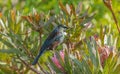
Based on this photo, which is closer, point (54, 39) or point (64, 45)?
point (64, 45)

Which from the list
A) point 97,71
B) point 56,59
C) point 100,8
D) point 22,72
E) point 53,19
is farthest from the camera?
point 100,8

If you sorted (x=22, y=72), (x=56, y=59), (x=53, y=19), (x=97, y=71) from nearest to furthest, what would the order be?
(x=97, y=71)
(x=56, y=59)
(x=53, y=19)
(x=22, y=72)

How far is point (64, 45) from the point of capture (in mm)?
1829

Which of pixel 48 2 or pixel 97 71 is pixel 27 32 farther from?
pixel 48 2

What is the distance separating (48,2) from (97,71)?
1.60 metres

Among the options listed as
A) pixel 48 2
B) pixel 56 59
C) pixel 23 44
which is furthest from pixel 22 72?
pixel 48 2

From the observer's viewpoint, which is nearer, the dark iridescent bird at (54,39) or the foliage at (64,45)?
the foliage at (64,45)

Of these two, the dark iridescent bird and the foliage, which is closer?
the foliage

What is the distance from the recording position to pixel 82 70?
1.64m

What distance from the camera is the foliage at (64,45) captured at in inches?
63.3

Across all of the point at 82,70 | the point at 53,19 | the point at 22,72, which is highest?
the point at 53,19

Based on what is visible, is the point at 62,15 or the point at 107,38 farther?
the point at 62,15

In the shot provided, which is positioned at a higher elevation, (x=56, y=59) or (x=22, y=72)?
(x=56, y=59)

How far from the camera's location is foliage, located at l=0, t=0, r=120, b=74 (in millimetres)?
1607
